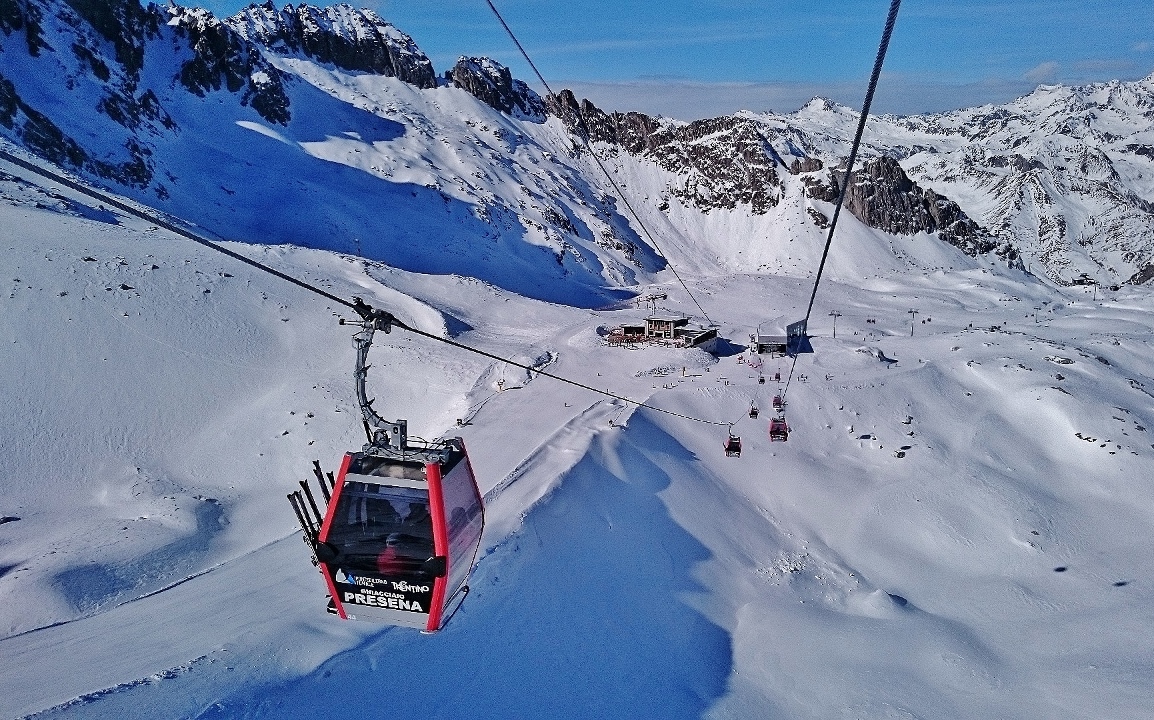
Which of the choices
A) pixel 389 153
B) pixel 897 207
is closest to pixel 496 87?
pixel 389 153

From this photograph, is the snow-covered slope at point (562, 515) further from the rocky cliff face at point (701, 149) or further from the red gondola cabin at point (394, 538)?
the rocky cliff face at point (701, 149)

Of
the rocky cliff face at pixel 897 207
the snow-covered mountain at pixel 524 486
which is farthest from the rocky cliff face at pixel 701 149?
the snow-covered mountain at pixel 524 486

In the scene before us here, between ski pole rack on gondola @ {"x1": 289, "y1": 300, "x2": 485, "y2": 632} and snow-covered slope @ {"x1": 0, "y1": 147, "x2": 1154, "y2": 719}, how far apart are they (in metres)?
2.90

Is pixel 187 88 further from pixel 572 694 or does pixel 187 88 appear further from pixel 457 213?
pixel 572 694

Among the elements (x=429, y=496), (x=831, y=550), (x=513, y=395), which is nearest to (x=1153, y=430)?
(x=831, y=550)

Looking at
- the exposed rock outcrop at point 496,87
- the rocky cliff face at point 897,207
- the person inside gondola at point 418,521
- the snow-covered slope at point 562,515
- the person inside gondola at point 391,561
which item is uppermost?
the exposed rock outcrop at point 496,87

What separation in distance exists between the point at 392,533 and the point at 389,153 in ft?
363

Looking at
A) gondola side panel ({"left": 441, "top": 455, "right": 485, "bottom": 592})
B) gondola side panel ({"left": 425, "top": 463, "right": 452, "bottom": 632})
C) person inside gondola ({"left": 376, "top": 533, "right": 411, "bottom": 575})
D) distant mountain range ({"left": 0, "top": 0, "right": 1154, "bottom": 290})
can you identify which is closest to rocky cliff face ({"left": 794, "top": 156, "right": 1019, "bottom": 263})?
distant mountain range ({"left": 0, "top": 0, "right": 1154, "bottom": 290})

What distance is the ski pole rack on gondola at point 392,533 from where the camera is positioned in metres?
9.66

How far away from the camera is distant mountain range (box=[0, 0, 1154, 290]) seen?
83.6 metres

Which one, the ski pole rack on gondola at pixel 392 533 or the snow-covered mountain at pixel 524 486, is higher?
the ski pole rack on gondola at pixel 392 533

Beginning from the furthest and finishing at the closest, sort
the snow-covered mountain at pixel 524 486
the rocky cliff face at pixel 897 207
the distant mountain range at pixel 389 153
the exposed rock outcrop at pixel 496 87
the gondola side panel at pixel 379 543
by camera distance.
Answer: the exposed rock outcrop at pixel 496 87
the rocky cliff face at pixel 897 207
the distant mountain range at pixel 389 153
the snow-covered mountain at pixel 524 486
the gondola side panel at pixel 379 543

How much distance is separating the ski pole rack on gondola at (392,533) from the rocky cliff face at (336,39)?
480 ft

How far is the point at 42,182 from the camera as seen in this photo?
177 ft
